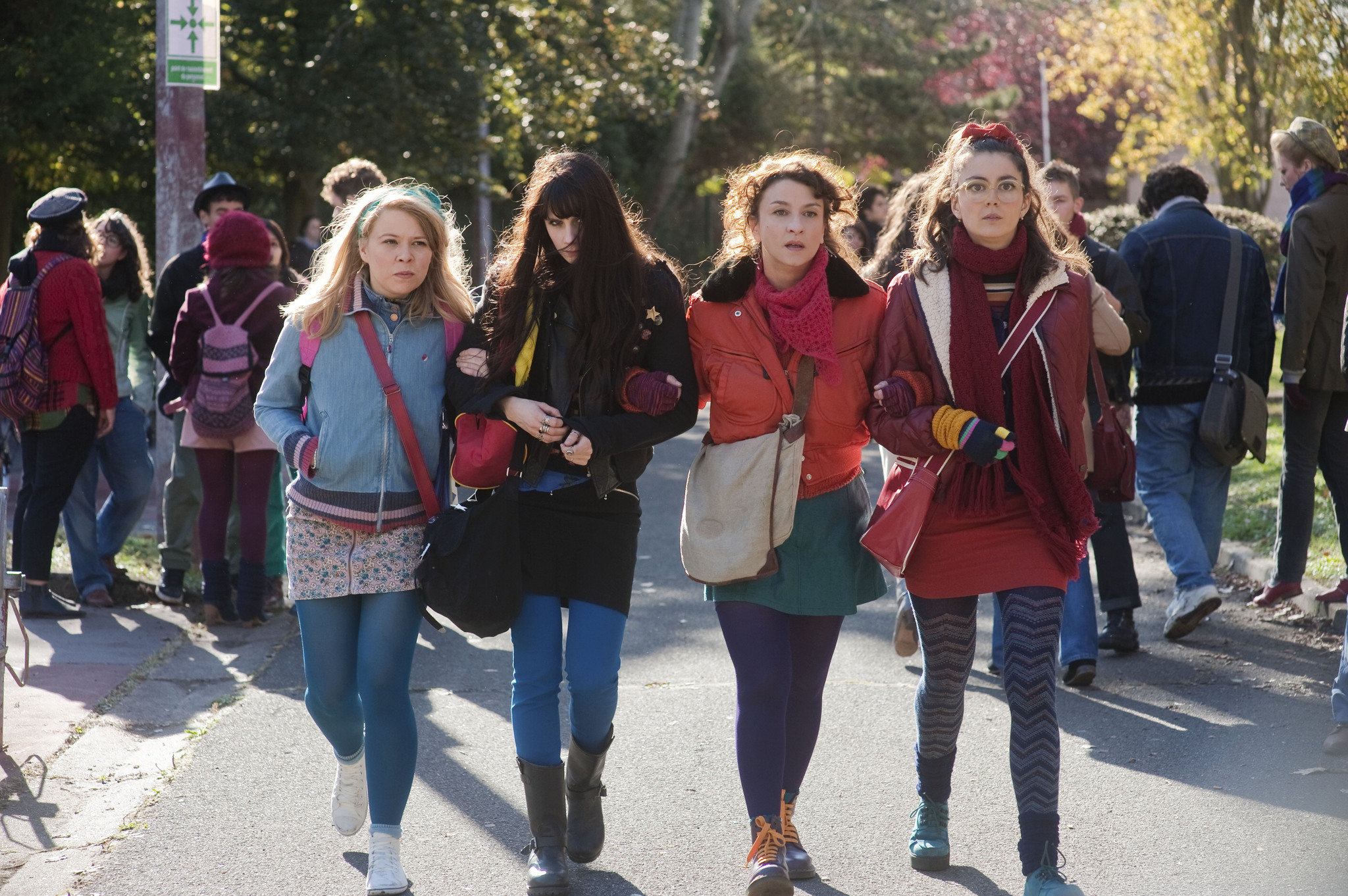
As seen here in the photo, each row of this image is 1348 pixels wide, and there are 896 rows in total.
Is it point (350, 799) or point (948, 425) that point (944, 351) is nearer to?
point (948, 425)

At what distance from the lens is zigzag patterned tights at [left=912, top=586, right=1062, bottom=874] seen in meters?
3.52

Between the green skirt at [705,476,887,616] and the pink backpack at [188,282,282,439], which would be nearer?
the green skirt at [705,476,887,616]

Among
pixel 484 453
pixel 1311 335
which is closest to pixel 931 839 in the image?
pixel 484 453

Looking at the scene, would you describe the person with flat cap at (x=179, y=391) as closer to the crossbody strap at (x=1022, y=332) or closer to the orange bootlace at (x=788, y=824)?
the orange bootlace at (x=788, y=824)

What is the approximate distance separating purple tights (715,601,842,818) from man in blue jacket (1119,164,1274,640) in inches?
119

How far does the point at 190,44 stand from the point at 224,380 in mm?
2338

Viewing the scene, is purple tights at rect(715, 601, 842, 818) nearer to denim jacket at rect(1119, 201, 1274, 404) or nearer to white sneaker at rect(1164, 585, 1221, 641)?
white sneaker at rect(1164, 585, 1221, 641)

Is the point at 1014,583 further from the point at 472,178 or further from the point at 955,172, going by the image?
the point at 472,178

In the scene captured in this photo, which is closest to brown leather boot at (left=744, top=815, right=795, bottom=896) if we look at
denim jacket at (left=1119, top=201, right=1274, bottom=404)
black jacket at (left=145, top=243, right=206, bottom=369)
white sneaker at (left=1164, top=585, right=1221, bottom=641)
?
white sneaker at (left=1164, top=585, right=1221, bottom=641)

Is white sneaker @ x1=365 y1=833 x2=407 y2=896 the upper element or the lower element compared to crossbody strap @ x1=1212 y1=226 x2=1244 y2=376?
lower

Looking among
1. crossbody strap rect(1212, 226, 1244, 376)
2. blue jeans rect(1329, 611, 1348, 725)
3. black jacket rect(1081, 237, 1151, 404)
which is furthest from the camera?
crossbody strap rect(1212, 226, 1244, 376)

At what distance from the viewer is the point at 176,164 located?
7.94 metres

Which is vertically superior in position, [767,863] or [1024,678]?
[1024,678]

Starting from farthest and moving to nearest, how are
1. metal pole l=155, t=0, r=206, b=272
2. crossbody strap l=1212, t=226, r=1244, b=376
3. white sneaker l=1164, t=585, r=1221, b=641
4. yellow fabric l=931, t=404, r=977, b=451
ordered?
metal pole l=155, t=0, r=206, b=272 < crossbody strap l=1212, t=226, r=1244, b=376 < white sneaker l=1164, t=585, r=1221, b=641 < yellow fabric l=931, t=404, r=977, b=451
